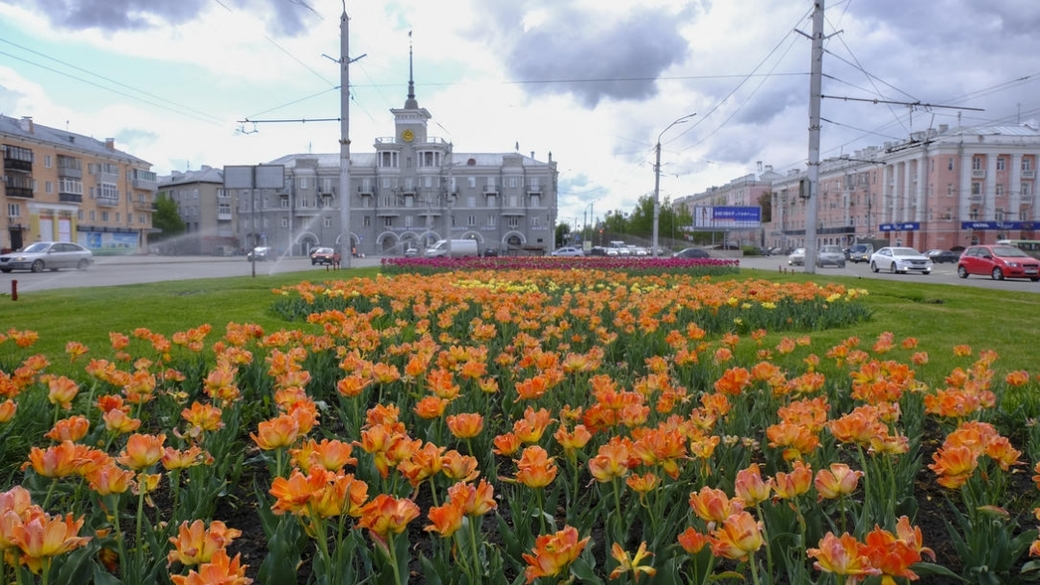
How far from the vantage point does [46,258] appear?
1154 inches

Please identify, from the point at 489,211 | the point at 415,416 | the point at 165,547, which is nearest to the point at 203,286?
the point at 415,416

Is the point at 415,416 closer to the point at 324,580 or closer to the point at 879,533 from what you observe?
the point at 324,580

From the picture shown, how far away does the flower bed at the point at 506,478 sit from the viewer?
5.27ft

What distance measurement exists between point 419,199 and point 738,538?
8257cm

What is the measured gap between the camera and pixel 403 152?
3204 inches

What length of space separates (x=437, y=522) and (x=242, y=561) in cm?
122

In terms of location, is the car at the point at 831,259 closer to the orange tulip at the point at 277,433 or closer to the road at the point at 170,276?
the road at the point at 170,276

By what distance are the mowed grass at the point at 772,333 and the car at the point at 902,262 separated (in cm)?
2038

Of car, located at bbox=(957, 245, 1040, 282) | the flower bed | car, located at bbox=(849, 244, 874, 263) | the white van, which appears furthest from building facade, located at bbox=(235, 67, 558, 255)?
the flower bed

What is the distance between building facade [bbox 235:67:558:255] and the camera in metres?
81.7

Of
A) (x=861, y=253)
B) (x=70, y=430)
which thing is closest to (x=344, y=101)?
(x=70, y=430)

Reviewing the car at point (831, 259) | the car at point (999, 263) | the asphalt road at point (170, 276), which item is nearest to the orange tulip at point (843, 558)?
the asphalt road at point (170, 276)

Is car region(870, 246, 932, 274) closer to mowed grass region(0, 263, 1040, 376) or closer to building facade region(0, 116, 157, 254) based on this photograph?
mowed grass region(0, 263, 1040, 376)

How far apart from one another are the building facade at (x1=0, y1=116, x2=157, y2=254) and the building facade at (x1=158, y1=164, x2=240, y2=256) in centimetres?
1175
